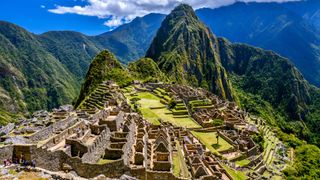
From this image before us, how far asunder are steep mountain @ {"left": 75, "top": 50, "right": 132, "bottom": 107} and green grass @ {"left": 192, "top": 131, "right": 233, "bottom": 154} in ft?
220

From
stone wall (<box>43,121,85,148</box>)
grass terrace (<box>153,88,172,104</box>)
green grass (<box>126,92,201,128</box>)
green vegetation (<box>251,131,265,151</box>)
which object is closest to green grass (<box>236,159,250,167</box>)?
green vegetation (<box>251,131,265,151</box>)

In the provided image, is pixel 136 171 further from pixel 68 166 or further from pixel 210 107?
pixel 210 107

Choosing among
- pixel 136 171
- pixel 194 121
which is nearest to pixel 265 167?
pixel 194 121

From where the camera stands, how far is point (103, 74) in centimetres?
14525

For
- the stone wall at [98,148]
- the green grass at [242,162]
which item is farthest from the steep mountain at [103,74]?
the stone wall at [98,148]

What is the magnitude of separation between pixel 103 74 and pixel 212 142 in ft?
317

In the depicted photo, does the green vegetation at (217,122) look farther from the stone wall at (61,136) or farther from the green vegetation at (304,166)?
the stone wall at (61,136)

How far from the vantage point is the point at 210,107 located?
8375cm

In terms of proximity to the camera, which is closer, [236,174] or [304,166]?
[236,174]

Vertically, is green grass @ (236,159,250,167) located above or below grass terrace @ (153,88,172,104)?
below

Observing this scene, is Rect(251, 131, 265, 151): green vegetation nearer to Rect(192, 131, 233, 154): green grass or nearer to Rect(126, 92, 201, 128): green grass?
Rect(192, 131, 233, 154): green grass

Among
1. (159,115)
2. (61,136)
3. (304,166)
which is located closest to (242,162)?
(304,166)

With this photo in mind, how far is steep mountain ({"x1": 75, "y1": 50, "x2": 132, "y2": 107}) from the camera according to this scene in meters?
133

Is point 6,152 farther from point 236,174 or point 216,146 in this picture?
point 216,146
